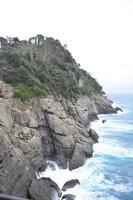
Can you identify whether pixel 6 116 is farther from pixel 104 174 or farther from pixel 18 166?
pixel 104 174

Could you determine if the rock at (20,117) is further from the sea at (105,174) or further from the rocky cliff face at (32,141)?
the sea at (105,174)

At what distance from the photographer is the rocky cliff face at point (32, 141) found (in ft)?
81.7

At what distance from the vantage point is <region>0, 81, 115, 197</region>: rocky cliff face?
2489 centimetres

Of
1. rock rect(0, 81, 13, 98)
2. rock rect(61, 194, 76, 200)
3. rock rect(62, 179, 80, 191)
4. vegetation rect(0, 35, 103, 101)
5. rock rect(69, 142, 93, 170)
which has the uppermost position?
vegetation rect(0, 35, 103, 101)

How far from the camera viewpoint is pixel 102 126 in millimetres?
61656

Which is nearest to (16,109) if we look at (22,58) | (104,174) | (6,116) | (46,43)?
(6,116)

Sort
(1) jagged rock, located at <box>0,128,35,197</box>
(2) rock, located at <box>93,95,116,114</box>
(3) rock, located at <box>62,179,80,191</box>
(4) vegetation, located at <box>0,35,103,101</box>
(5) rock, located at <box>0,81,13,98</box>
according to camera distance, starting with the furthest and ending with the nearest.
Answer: (2) rock, located at <box>93,95,116,114</box> → (4) vegetation, located at <box>0,35,103,101</box> → (5) rock, located at <box>0,81,13,98</box> → (3) rock, located at <box>62,179,80,191</box> → (1) jagged rock, located at <box>0,128,35,197</box>

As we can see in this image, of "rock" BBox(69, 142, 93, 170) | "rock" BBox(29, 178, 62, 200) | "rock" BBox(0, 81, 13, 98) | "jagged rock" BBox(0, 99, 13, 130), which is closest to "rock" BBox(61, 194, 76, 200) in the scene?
"rock" BBox(29, 178, 62, 200)

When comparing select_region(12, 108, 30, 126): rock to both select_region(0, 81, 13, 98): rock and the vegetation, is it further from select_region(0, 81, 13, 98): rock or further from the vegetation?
the vegetation

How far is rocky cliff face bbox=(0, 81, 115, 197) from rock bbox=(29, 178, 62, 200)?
58cm

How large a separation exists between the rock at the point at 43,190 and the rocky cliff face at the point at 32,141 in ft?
1.89

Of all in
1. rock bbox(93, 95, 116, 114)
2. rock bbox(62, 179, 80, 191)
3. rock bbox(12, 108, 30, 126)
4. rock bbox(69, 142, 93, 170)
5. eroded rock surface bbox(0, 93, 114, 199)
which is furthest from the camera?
rock bbox(93, 95, 116, 114)

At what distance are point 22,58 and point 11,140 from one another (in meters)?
24.5

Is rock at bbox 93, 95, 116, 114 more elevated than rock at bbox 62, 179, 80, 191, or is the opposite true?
rock at bbox 93, 95, 116, 114
